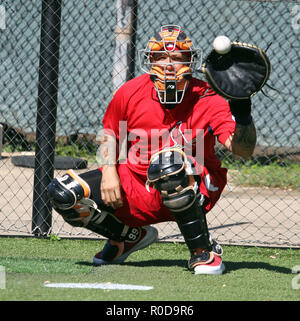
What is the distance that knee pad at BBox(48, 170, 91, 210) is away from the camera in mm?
4480

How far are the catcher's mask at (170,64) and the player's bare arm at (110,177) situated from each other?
Answer: 0.44 meters

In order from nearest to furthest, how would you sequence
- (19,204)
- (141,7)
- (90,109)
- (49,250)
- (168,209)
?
1. (168,209)
2. (49,250)
3. (19,204)
4. (141,7)
5. (90,109)

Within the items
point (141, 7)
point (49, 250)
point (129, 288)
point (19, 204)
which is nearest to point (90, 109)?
point (141, 7)

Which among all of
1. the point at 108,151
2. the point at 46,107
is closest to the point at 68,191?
the point at 108,151

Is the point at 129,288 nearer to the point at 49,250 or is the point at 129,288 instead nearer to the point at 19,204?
the point at 49,250

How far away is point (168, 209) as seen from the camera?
14.8 feet

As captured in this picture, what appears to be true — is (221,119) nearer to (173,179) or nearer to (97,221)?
(173,179)

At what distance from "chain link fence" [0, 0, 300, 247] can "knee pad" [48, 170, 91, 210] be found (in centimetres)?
344

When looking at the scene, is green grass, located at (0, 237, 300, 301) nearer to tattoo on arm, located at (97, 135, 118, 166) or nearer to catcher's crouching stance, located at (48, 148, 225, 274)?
catcher's crouching stance, located at (48, 148, 225, 274)

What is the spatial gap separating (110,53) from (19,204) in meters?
3.33

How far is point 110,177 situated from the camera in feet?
14.9

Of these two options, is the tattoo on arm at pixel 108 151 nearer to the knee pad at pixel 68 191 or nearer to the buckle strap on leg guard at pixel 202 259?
the knee pad at pixel 68 191

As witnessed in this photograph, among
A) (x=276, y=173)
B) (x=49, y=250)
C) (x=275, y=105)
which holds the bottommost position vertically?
(x=276, y=173)

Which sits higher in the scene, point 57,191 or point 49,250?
point 57,191
